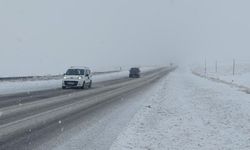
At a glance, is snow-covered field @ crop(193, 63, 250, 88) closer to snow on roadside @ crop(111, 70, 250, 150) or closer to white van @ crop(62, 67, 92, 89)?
white van @ crop(62, 67, 92, 89)

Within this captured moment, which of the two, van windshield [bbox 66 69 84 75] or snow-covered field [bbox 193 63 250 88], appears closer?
van windshield [bbox 66 69 84 75]

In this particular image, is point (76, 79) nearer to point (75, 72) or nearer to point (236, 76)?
point (75, 72)

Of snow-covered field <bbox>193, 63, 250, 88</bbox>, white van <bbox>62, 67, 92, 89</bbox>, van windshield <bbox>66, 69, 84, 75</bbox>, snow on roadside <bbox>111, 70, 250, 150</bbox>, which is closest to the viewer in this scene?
snow on roadside <bbox>111, 70, 250, 150</bbox>

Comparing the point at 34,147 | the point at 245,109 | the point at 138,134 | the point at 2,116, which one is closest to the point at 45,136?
the point at 34,147

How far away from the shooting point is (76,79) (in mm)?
36844

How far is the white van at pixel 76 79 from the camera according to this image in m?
36.7

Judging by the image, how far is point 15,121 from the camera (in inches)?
552

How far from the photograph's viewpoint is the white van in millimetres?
36719

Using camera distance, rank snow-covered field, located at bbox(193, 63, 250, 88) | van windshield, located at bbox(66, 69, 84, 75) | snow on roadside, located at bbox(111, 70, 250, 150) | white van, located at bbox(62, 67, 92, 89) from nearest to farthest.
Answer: snow on roadside, located at bbox(111, 70, 250, 150) → white van, located at bbox(62, 67, 92, 89) → van windshield, located at bbox(66, 69, 84, 75) → snow-covered field, located at bbox(193, 63, 250, 88)

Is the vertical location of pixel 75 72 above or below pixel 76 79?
above

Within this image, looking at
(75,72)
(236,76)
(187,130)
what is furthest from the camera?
(236,76)

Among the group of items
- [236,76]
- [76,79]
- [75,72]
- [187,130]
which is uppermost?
[75,72]

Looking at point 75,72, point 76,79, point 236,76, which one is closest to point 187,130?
point 76,79

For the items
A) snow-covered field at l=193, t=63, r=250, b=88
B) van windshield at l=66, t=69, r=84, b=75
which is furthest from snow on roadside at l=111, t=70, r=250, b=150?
snow-covered field at l=193, t=63, r=250, b=88
